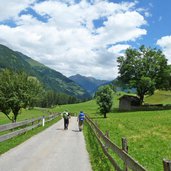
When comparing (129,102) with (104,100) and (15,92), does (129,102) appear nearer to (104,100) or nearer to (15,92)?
(104,100)

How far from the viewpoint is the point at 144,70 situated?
88.1 meters

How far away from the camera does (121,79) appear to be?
302 feet

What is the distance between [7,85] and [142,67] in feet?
183

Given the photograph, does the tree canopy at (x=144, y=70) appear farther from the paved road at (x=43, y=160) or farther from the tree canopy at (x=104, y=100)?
the paved road at (x=43, y=160)

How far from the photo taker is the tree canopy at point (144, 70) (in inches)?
3329

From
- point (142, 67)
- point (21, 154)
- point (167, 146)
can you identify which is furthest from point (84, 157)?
point (142, 67)

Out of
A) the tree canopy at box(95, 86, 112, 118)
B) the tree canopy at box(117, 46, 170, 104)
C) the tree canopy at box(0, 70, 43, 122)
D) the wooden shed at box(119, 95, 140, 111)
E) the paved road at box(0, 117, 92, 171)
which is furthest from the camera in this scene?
the wooden shed at box(119, 95, 140, 111)

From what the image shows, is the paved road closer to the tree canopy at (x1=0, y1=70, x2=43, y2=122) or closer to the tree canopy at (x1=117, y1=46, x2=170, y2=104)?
the tree canopy at (x1=0, y1=70, x2=43, y2=122)

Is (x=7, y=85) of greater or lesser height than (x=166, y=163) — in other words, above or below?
above

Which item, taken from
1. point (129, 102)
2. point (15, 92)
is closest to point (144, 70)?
point (129, 102)

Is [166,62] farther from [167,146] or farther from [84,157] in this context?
[84,157]

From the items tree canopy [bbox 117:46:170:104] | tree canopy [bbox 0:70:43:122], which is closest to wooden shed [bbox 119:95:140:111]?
tree canopy [bbox 117:46:170:104]

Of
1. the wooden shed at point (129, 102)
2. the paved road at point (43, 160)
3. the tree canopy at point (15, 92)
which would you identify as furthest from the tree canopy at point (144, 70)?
the paved road at point (43, 160)

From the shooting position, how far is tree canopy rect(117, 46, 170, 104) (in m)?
84.6
